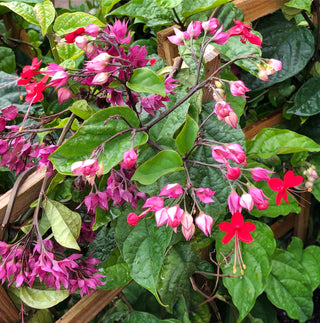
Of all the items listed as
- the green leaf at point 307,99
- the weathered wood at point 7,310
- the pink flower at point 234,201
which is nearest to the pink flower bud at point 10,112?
the weathered wood at point 7,310

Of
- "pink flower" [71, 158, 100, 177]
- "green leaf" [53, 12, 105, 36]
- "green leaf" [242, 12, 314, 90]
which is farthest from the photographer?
"green leaf" [242, 12, 314, 90]

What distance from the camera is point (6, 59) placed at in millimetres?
1232

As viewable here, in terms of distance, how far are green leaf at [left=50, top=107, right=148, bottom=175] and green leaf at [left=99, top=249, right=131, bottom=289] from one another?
345 mm

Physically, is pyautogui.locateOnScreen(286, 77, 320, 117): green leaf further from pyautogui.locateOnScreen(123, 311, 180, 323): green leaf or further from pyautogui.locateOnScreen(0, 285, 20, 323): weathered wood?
pyautogui.locateOnScreen(0, 285, 20, 323): weathered wood

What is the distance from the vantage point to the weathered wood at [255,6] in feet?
3.21

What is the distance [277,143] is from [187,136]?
29 centimetres

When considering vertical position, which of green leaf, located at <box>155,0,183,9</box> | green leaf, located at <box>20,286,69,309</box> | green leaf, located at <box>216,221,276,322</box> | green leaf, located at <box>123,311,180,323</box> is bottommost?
green leaf, located at <box>123,311,180,323</box>

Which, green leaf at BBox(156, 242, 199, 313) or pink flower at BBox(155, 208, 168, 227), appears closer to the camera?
pink flower at BBox(155, 208, 168, 227)

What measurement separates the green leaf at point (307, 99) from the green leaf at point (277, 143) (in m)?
0.31

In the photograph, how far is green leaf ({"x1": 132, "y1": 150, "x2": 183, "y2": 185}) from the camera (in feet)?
2.12

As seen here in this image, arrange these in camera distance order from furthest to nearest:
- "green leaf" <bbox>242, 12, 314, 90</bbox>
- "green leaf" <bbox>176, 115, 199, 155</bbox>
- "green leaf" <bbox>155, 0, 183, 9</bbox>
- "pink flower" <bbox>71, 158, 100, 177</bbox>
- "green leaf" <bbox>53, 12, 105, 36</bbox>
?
1. "green leaf" <bbox>242, 12, 314, 90</bbox>
2. "green leaf" <bbox>53, 12, 105, 36</bbox>
3. "green leaf" <bbox>155, 0, 183, 9</bbox>
4. "green leaf" <bbox>176, 115, 199, 155</bbox>
5. "pink flower" <bbox>71, 158, 100, 177</bbox>

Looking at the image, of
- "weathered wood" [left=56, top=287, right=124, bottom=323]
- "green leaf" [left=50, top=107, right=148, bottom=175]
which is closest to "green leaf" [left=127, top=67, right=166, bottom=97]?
"green leaf" [left=50, top=107, right=148, bottom=175]

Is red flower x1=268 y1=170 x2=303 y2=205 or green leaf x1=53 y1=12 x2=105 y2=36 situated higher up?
green leaf x1=53 y1=12 x2=105 y2=36

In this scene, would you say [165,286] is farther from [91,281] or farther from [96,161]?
[96,161]
